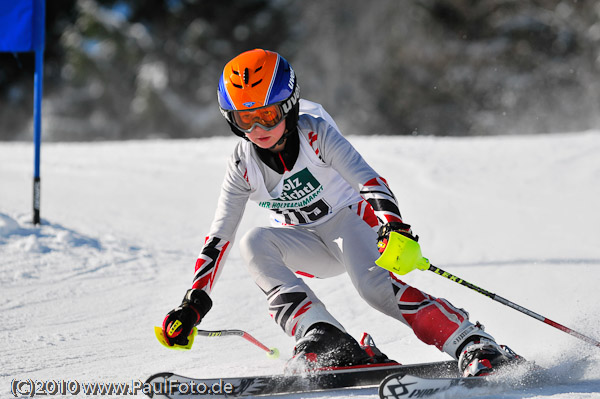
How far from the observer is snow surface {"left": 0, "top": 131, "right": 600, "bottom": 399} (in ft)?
12.0

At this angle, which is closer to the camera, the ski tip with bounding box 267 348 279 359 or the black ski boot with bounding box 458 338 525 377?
the black ski boot with bounding box 458 338 525 377

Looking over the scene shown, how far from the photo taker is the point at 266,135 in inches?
129

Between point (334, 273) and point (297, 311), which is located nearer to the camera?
point (297, 311)

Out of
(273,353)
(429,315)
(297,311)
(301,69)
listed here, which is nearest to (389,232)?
(429,315)

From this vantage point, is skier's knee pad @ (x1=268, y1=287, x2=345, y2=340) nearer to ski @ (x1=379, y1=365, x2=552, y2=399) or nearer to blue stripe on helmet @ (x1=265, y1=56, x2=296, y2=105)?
ski @ (x1=379, y1=365, x2=552, y2=399)

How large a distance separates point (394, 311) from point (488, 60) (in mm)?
24687

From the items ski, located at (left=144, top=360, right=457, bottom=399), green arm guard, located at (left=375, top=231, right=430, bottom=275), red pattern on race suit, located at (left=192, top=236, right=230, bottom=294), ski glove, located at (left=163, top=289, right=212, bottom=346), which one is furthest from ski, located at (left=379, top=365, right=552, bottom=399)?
red pattern on race suit, located at (left=192, top=236, right=230, bottom=294)

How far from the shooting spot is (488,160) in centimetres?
991

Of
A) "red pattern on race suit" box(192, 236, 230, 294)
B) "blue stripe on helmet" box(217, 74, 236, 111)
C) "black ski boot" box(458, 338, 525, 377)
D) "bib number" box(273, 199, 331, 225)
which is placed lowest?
"black ski boot" box(458, 338, 525, 377)

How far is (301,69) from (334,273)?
103 feet

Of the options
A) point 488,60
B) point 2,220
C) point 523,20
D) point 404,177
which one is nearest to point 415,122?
point 488,60

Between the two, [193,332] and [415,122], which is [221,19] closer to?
[415,122]

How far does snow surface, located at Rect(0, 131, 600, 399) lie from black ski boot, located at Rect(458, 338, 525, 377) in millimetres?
151

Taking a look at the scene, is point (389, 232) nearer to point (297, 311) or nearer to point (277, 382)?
point (297, 311)
